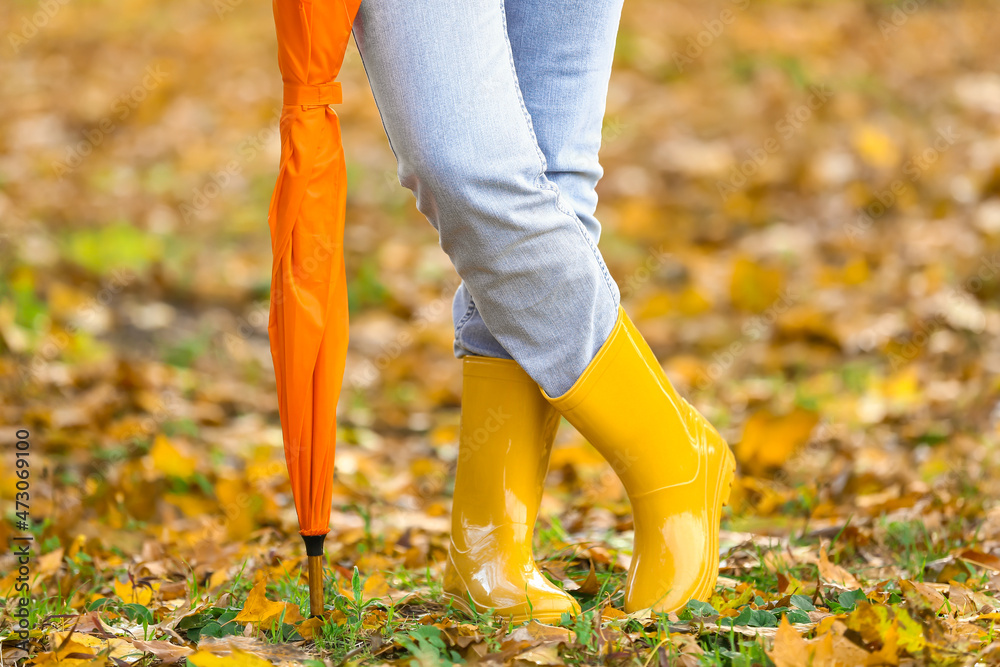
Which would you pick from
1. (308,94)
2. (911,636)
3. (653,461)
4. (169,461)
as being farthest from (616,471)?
(169,461)

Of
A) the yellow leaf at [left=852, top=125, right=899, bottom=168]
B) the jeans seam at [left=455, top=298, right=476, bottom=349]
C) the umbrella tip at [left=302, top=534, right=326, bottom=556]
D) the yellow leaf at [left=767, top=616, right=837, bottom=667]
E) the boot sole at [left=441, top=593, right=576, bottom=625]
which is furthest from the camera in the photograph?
the yellow leaf at [left=852, top=125, right=899, bottom=168]

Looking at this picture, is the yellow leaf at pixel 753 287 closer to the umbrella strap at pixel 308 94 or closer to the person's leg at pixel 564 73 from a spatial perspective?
the person's leg at pixel 564 73

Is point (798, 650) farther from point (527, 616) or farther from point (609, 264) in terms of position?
point (609, 264)

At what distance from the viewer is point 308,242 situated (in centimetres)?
105

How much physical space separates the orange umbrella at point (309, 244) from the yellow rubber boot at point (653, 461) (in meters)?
0.33

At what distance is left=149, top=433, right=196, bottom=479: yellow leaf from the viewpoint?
6.78 feet

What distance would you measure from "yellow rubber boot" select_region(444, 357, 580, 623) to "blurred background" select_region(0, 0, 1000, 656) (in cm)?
39

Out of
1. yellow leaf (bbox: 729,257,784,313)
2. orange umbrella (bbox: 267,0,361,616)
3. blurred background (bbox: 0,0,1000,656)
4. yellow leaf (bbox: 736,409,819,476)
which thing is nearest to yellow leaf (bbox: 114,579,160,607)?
blurred background (bbox: 0,0,1000,656)

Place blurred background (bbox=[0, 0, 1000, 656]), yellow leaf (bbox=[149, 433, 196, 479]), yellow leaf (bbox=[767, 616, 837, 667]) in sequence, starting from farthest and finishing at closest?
yellow leaf (bbox=[149, 433, 196, 479]) → blurred background (bbox=[0, 0, 1000, 656]) → yellow leaf (bbox=[767, 616, 837, 667])

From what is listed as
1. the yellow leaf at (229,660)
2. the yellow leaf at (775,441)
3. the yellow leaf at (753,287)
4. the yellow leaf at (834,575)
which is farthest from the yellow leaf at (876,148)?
the yellow leaf at (229,660)

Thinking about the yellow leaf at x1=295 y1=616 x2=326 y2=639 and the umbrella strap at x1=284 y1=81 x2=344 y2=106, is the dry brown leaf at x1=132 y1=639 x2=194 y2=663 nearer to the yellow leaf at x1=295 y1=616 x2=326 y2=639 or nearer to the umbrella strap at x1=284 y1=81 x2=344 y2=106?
the yellow leaf at x1=295 y1=616 x2=326 y2=639

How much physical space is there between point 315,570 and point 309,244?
0.42 m

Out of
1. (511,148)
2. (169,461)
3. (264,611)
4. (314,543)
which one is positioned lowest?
(169,461)

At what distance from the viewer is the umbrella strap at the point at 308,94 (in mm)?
1045
